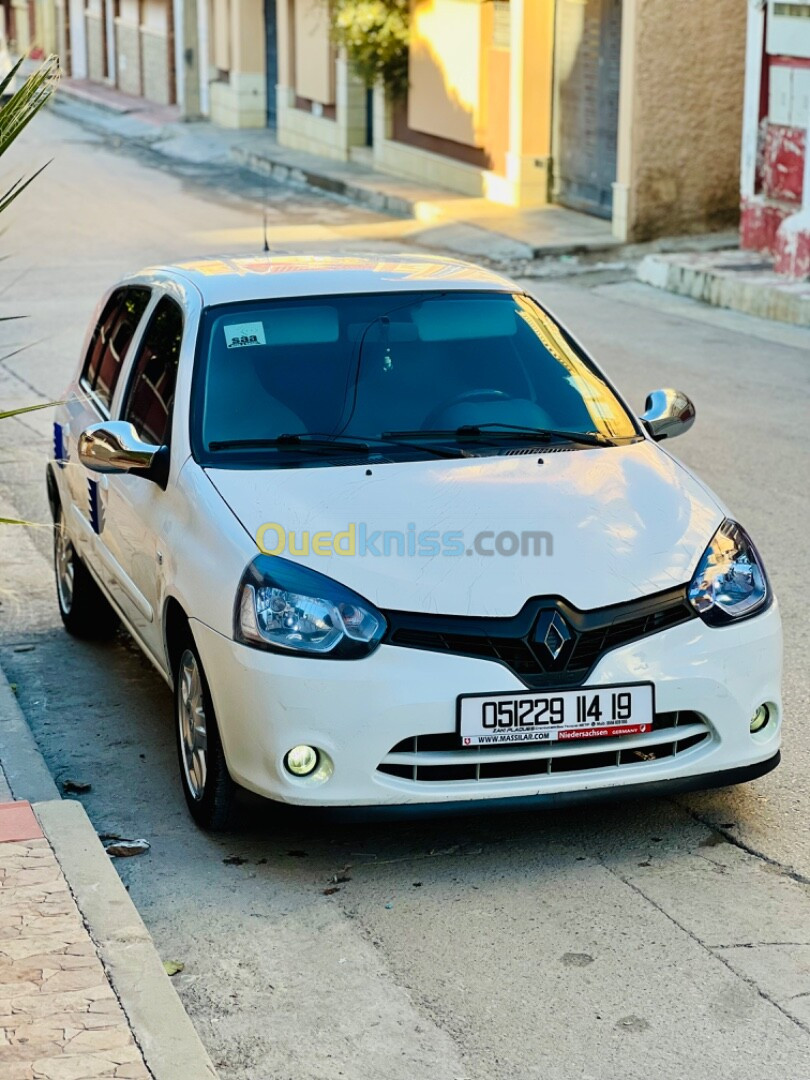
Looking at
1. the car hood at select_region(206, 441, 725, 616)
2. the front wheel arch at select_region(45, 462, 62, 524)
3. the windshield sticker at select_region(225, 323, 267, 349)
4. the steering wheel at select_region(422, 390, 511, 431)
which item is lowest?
the front wheel arch at select_region(45, 462, 62, 524)

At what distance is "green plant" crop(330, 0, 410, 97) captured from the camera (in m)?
26.1

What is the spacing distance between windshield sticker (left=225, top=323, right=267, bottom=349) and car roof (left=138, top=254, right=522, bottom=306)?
114 millimetres

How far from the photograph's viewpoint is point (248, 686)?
484 cm

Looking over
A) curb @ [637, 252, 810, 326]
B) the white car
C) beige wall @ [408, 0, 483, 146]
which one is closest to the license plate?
the white car

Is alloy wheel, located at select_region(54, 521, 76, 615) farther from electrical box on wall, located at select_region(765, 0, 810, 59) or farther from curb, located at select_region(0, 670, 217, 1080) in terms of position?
electrical box on wall, located at select_region(765, 0, 810, 59)

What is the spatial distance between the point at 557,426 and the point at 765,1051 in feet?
7.89

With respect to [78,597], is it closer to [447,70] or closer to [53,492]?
[53,492]

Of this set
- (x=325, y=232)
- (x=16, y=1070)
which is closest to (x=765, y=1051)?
(x=16, y=1070)

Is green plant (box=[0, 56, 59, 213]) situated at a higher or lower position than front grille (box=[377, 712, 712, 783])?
higher

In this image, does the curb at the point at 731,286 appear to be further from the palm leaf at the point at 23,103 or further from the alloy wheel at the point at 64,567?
the palm leaf at the point at 23,103

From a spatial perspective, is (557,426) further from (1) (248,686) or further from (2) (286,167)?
(2) (286,167)

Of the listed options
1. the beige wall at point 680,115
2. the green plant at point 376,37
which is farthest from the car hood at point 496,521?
the green plant at point 376,37

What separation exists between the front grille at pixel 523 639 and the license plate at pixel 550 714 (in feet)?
0.16

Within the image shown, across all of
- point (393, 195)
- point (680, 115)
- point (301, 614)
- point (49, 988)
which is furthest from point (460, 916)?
point (393, 195)
